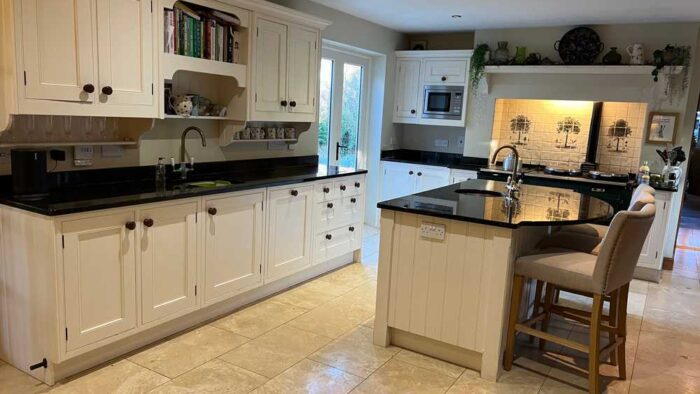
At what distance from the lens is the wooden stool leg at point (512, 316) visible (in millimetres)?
2836

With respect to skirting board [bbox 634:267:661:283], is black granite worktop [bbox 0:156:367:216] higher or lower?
higher

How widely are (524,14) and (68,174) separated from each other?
406 centimetres

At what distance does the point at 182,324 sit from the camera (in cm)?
327

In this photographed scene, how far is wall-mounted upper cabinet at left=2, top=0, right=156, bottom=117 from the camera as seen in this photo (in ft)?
8.04

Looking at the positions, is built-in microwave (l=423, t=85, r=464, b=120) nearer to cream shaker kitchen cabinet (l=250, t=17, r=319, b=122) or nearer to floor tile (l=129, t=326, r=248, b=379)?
cream shaker kitchen cabinet (l=250, t=17, r=319, b=122)

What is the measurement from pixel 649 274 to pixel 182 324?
418 centimetres

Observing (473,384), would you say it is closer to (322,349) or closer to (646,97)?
(322,349)

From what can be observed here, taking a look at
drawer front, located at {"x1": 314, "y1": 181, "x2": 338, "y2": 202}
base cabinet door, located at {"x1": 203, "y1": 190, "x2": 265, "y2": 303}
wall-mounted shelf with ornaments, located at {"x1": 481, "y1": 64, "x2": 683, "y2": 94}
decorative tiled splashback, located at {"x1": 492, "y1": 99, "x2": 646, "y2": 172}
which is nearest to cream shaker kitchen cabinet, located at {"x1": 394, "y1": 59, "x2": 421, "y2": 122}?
wall-mounted shelf with ornaments, located at {"x1": 481, "y1": 64, "x2": 683, "y2": 94}

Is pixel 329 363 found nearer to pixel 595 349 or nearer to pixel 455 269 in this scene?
pixel 455 269

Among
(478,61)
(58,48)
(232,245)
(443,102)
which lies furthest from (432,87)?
(58,48)

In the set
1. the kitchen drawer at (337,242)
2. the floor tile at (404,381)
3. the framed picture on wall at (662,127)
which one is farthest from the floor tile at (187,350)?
the framed picture on wall at (662,127)

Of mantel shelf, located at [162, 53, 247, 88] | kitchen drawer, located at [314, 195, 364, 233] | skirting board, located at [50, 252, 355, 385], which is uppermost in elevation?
mantel shelf, located at [162, 53, 247, 88]

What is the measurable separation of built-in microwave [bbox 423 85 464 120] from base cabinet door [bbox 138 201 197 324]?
3.76 metres

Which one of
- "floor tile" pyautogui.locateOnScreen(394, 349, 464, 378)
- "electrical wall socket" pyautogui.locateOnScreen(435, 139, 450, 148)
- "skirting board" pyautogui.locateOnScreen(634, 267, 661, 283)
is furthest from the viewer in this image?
"electrical wall socket" pyautogui.locateOnScreen(435, 139, 450, 148)
